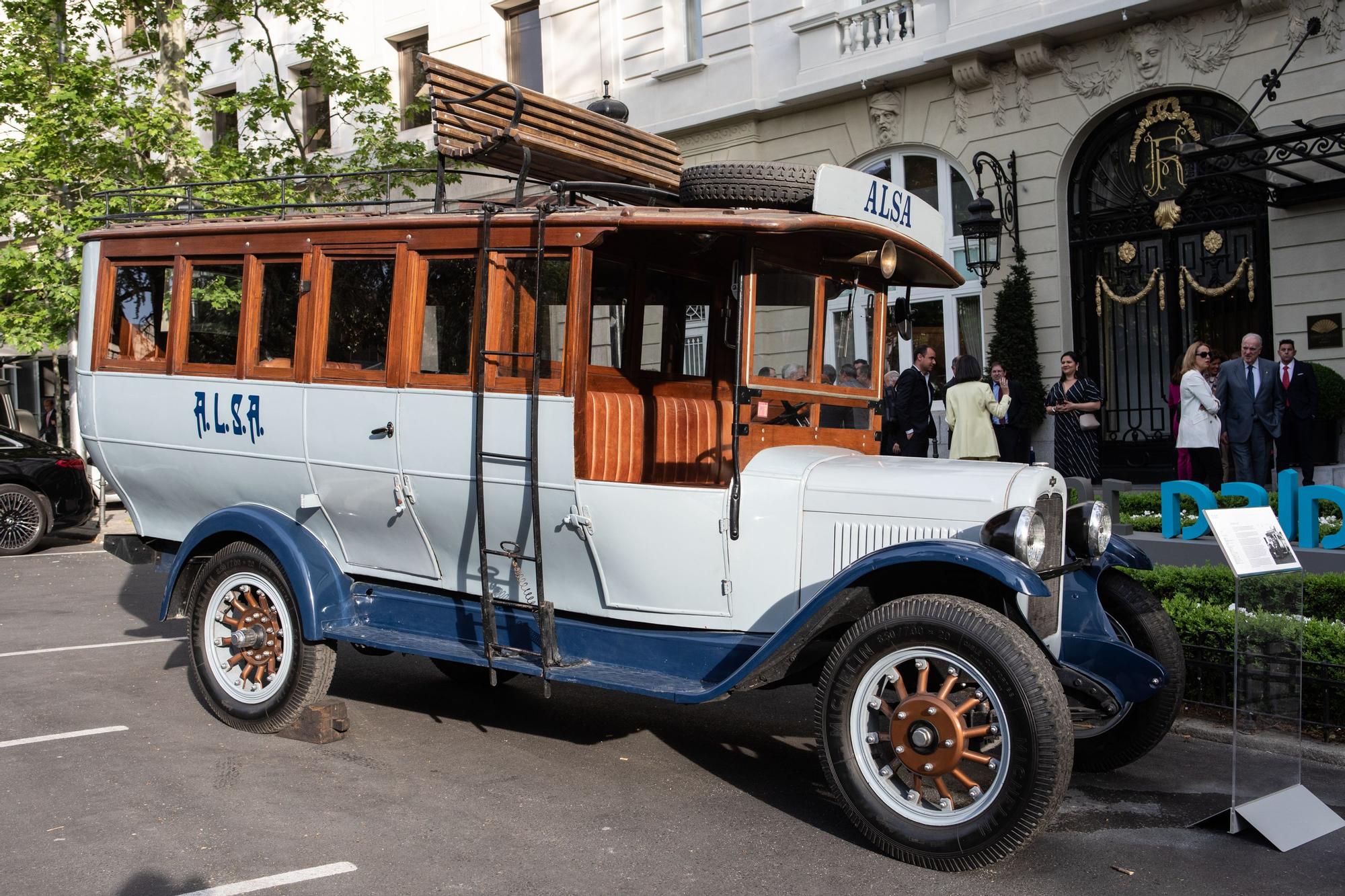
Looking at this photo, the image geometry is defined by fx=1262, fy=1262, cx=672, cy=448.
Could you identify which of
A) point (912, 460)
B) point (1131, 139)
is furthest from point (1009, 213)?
point (912, 460)

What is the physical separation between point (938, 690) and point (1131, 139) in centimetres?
1288

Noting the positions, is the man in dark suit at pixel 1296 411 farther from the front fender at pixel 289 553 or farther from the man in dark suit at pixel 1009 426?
the front fender at pixel 289 553

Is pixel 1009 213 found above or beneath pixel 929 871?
above

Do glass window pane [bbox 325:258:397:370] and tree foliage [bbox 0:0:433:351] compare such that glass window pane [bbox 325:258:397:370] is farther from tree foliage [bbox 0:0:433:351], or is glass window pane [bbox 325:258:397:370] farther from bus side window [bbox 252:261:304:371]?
tree foliage [bbox 0:0:433:351]

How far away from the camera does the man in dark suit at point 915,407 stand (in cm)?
1322

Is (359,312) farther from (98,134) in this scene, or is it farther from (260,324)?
(98,134)

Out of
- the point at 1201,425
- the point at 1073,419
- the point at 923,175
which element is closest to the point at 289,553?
the point at 1201,425

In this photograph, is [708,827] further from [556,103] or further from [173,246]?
[173,246]

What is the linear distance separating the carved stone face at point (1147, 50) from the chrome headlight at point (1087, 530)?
11302 mm

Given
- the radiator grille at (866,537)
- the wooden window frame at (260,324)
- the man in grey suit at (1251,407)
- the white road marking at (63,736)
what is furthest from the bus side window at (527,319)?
the man in grey suit at (1251,407)

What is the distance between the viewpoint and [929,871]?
433 centimetres

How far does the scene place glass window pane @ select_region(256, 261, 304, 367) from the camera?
6227 millimetres

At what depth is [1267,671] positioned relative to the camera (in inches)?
191

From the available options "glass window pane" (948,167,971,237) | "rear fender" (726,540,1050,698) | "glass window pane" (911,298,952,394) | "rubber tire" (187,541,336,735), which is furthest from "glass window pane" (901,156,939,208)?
"rear fender" (726,540,1050,698)
